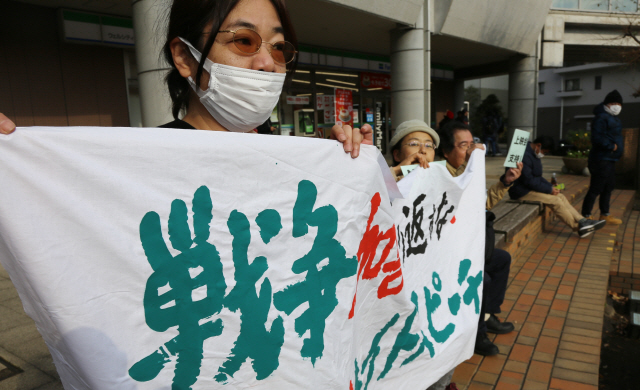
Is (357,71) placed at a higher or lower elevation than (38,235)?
higher

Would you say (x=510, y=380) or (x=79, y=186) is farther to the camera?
(x=510, y=380)

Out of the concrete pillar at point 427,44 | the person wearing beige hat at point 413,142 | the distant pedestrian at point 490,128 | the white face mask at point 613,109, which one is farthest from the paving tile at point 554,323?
the distant pedestrian at point 490,128

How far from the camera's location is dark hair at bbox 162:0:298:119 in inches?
50.8

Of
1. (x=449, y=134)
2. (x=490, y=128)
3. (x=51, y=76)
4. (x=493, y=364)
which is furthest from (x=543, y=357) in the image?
(x=490, y=128)

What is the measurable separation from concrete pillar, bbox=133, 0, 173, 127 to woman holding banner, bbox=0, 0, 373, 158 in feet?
11.4

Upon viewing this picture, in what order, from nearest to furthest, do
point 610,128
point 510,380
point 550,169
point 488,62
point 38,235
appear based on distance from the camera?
point 38,235
point 510,380
point 610,128
point 550,169
point 488,62

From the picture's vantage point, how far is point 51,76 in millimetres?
6969

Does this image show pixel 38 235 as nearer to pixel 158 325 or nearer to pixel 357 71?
pixel 158 325

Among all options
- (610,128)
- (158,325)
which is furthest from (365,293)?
(610,128)

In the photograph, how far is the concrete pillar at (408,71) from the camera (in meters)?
9.05

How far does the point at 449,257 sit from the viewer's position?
2248 millimetres

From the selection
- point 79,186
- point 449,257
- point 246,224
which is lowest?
point 449,257

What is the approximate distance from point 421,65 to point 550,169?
6758 millimetres

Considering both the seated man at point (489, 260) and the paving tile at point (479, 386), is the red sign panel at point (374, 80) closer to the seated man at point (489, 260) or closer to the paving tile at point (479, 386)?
the seated man at point (489, 260)
